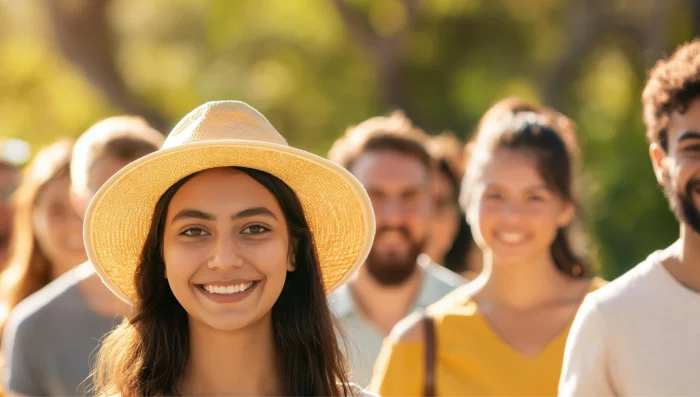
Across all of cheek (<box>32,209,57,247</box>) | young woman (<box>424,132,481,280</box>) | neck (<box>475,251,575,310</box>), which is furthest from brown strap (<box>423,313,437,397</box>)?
cheek (<box>32,209,57,247</box>)

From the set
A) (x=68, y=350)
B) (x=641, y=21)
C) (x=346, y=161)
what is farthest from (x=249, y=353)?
(x=641, y=21)

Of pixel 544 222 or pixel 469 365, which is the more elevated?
pixel 544 222

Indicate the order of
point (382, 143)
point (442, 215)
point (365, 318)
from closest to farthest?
1. point (365, 318)
2. point (382, 143)
3. point (442, 215)

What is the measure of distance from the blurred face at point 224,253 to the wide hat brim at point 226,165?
0.09 m

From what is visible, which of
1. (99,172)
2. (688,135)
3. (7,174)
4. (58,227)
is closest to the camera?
(688,135)

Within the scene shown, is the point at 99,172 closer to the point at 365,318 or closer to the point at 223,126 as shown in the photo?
the point at 365,318

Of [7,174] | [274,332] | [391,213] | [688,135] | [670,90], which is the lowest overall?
[274,332]

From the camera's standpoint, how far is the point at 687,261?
380cm

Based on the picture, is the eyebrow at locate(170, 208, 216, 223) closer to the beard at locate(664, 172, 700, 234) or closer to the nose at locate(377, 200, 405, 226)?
the beard at locate(664, 172, 700, 234)

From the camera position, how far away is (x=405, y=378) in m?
4.77

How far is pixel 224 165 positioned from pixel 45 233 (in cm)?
347

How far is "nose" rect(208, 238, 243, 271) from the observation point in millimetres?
3480

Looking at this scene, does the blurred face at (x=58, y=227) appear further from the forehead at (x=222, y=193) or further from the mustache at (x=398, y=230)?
the forehead at (x=222, y=193)

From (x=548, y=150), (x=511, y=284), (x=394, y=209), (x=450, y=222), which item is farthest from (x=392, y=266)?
(x=450, y=222)
